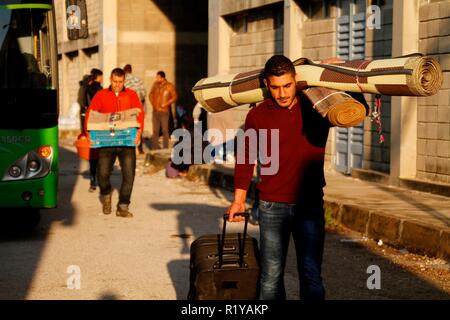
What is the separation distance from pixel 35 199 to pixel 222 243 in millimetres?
5430

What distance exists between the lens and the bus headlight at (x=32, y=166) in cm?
1218

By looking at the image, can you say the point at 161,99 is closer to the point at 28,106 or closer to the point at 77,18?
the point at 28,106

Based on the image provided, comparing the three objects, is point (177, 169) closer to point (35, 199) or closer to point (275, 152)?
point (35, 199)

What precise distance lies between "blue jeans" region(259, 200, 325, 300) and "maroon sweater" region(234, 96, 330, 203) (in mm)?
80

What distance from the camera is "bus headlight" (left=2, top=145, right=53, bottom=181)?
1218 centimetres

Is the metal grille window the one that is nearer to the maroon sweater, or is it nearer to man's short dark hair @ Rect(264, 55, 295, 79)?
the maroon sweater

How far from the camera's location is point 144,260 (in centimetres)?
1070

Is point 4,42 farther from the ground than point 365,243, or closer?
farther from the ground

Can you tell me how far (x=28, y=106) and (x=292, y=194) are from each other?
5867 mm

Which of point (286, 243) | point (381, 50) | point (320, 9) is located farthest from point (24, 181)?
point (320, 9)

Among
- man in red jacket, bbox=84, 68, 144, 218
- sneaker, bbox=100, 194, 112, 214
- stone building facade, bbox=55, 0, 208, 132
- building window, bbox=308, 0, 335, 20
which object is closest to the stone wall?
building window, bbox=308, 0, 335, 20

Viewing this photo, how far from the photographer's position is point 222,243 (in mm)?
7191
